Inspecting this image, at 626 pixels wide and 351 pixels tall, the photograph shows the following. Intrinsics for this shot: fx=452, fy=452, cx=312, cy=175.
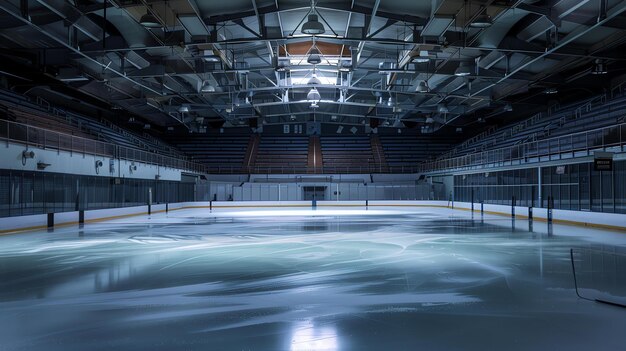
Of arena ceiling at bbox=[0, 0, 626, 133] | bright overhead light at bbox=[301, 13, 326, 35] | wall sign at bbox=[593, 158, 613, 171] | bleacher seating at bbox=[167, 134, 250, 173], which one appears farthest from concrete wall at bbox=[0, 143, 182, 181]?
wall sign at bbox=[593, 158, 613, 171]

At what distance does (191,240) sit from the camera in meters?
14.0

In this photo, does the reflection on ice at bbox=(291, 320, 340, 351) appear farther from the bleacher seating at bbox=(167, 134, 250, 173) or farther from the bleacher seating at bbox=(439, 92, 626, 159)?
the bleacher seating at bbox=(167, 134, 250, 173)

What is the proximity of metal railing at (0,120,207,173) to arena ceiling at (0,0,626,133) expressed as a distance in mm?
3622

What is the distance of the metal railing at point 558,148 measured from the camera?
18.6 m

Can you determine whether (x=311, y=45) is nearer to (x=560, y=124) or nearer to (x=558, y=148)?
(x=558, y=148)

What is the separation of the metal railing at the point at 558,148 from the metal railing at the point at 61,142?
23.6 meters

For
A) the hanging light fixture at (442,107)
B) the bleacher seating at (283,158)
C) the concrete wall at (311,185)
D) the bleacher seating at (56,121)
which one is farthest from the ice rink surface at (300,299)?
the bleacher seating at (283,158)

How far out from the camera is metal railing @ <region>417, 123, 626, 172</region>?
60.9 feet

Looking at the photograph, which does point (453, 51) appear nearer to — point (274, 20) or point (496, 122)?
point (274, 20)

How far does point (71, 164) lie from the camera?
70.0 ft

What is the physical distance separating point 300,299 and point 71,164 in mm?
18714

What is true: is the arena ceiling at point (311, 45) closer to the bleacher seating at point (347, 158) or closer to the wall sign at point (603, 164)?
the wall sign at point (603, 164)

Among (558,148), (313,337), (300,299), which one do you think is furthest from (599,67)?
(313,337)

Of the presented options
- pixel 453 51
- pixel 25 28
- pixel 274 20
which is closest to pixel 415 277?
pixel 274 20
